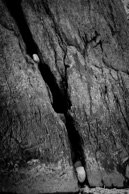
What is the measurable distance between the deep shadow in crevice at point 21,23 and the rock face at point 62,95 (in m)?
0.01

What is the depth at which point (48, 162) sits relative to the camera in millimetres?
2244

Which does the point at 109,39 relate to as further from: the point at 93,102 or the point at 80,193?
the point at 80,193

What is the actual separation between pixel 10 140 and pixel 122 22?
329 centimetres

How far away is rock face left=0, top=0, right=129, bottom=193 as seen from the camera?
2217 mm

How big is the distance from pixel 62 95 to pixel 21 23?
1643mm

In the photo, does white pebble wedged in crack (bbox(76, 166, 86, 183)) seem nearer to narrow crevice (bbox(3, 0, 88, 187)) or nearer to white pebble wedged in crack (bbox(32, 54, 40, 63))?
narrow crevice (bbox(3, 0, 88, 187))

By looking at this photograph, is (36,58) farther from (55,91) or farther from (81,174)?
(81,174)

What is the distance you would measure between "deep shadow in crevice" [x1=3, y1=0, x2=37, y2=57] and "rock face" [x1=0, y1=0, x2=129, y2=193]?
0.01m

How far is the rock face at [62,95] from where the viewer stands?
87.3 inches

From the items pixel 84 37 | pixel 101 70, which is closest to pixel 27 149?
pixel 101 70

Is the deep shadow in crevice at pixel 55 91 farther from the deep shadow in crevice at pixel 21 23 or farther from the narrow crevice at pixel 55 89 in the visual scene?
the deep shadow in crevice at pixel 21 23

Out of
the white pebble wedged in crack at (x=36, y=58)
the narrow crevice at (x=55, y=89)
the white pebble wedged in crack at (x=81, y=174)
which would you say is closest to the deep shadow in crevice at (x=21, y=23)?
the narrow crevice at (x=55, y=89)

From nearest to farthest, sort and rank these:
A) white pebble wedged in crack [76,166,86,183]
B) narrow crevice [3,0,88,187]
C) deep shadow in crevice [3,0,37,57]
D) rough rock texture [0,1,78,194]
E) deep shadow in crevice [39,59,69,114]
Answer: rough rock texture [0,1,78,194]
white pebble wedged in crack [76,166,86,183]
narrow crevice [3,0,88,187]
deep shadow in crevice [39,59,69,114]
deep shadow in crevice [3,0,37,57]

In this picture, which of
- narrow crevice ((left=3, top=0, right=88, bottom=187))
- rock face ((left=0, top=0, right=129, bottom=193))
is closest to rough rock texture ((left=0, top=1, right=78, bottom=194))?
rock face ((left=0, top=0, right=129, bottom=193))
